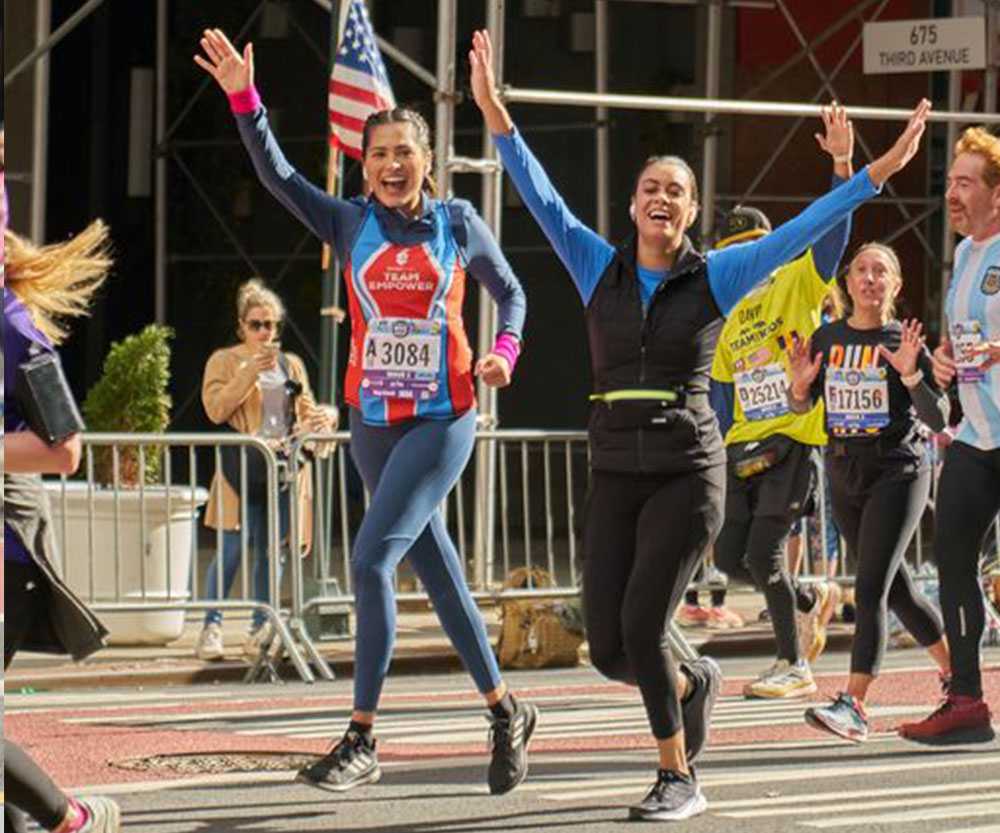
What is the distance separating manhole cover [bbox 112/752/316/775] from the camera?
27.2 ft

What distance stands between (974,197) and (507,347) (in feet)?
6.16

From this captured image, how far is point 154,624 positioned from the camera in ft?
43.6

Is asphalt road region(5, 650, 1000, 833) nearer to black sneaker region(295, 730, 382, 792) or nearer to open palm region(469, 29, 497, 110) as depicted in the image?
black sneaker region(295, 730, 382, 792)

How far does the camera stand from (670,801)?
705 centimetres

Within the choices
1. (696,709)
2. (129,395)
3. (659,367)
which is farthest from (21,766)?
(129,395)

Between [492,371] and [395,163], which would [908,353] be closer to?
[492,371]

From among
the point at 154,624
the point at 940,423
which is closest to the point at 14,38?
the point at 154,624

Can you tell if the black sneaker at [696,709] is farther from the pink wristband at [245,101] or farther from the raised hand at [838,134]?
the pink wristband at [245,101]

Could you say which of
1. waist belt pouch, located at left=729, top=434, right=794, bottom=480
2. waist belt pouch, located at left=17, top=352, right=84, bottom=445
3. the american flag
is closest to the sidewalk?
the american flag

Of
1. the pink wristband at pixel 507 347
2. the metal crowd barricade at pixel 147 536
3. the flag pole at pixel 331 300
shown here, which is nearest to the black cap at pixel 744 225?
the pink wristband at pixel 507 347

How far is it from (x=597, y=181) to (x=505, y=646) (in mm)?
9032

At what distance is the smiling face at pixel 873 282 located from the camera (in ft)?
31.0

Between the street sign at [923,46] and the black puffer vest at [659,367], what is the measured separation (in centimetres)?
1034

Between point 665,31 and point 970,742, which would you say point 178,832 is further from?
point 665,31
